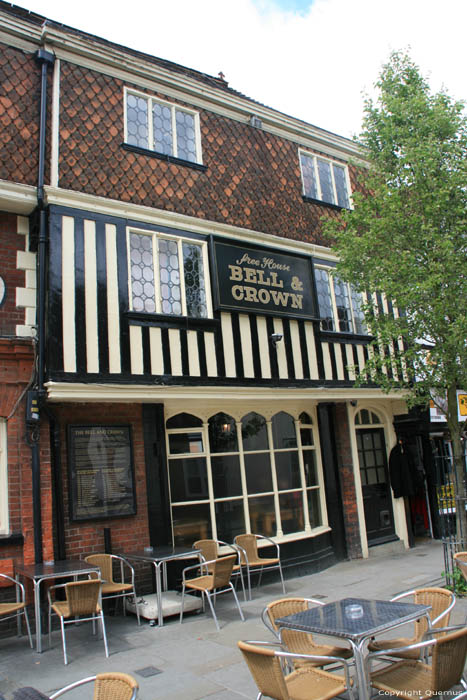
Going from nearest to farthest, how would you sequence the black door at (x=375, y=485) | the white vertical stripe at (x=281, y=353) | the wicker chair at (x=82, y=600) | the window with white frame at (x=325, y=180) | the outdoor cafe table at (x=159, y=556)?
the wicker chair at (x=82, y=600)
the outdoor cafe table at (x=159, y=556)
the white vertical stripe at (x=281, y=353)
the black door at (x=375, y=485)
the window with white frame at (x=325, y=180)

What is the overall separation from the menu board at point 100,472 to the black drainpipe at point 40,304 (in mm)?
512

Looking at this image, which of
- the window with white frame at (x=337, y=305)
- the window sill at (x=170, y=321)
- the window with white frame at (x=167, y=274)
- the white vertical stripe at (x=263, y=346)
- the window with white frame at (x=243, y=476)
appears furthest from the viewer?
the window with white frame at (x=337, y=305)

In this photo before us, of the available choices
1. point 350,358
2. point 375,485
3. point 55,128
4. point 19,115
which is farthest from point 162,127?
point 375,485

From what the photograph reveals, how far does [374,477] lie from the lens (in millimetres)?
11406

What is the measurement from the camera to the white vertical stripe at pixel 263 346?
940cm

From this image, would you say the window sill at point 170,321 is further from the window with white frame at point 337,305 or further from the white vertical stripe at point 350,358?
the white vertical stripe at point 350,358

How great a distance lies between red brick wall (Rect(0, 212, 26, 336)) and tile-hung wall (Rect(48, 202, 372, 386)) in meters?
0.55

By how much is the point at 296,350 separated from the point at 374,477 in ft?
11.4

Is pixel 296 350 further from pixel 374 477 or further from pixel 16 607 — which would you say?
pixel 16 607

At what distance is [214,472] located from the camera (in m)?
9.02

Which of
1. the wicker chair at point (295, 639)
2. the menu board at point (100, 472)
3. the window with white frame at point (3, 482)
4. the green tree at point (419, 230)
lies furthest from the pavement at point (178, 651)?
the green tree at point (419, 230)

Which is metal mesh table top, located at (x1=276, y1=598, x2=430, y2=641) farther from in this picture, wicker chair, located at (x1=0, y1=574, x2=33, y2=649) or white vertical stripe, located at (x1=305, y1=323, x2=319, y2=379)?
white vertical stripe, located at (x1=305, y1=323, x2=319, y2=379)

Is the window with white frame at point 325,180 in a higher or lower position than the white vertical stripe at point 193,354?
higher

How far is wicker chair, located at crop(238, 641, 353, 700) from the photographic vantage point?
3393mm
